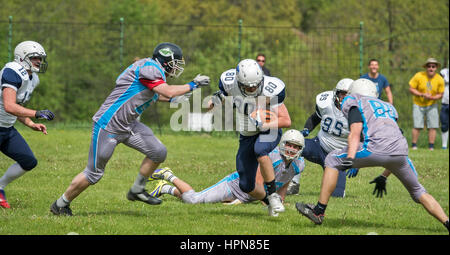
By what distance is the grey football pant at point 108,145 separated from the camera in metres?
7.00

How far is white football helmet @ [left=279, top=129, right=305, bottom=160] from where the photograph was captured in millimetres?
7949

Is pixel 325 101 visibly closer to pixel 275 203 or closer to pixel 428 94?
pixel 275 203

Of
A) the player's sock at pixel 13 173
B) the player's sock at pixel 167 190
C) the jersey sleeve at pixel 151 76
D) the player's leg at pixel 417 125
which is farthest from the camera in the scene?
the player's leg at pixel 417 125

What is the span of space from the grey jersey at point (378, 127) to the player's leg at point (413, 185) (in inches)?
3.5

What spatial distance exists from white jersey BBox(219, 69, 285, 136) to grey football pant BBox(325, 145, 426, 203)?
0.95 m

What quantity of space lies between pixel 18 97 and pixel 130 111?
4.71 feet

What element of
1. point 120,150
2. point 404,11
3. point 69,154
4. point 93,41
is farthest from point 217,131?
point 404,11

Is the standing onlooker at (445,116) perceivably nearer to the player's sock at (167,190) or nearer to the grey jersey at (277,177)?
the grey jersey at (277,177)

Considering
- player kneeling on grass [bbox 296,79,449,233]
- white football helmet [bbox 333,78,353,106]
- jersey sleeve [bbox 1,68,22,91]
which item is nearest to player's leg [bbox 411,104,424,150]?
white football helmet [bbox 333,78,353,106]

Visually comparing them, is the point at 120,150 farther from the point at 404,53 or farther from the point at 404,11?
the point at 404,11

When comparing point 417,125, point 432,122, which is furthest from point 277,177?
point 432,122

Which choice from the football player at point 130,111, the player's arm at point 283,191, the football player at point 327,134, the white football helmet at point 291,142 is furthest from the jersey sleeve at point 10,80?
the football player at point 327,134

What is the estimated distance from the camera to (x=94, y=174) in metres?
7.02

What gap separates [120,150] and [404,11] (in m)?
18.9
